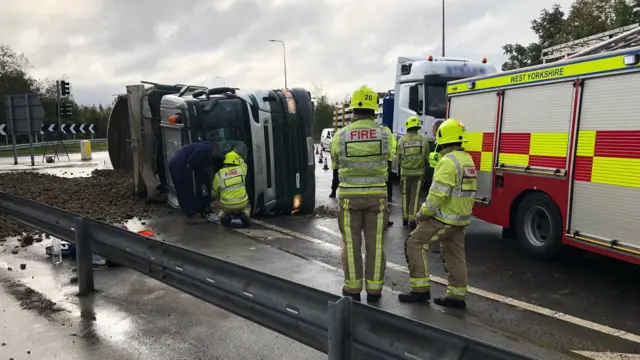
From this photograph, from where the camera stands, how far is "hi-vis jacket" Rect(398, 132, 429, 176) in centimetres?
791

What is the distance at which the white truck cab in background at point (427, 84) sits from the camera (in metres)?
11.7

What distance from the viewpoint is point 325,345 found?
2674 millimetres

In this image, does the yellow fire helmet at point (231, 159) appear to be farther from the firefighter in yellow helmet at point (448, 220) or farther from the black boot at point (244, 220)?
the firefighter in yellow helmet at point (448, 220)

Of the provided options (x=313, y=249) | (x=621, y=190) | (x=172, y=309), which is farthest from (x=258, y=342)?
(x=621, y=190)

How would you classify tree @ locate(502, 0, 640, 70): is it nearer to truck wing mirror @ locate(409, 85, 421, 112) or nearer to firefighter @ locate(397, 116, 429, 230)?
truck wing mirror @ locate(409, 85, 421, 112)

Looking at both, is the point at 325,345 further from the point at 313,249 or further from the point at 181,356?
the point at 313,249

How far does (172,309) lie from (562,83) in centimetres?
483

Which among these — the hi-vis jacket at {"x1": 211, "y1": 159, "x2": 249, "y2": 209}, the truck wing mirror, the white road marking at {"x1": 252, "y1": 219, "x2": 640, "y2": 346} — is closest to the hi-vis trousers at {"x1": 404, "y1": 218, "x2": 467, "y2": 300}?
the white road marking at {"x1": 252, "y1": 219, "x2": 640, "y2": 346}

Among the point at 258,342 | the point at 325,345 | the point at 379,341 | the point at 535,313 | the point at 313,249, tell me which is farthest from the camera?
the point at 313,249

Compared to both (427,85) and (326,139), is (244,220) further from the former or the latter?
(326,139)

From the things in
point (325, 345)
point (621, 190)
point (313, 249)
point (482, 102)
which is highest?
point (482, 102)

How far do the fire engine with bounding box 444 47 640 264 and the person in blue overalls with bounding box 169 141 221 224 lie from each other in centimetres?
392

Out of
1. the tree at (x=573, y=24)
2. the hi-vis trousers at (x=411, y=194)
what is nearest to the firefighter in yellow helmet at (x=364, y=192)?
the hi-vis trousers at (x=411, y=194)

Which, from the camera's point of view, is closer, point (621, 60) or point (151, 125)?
point (621, 60)
